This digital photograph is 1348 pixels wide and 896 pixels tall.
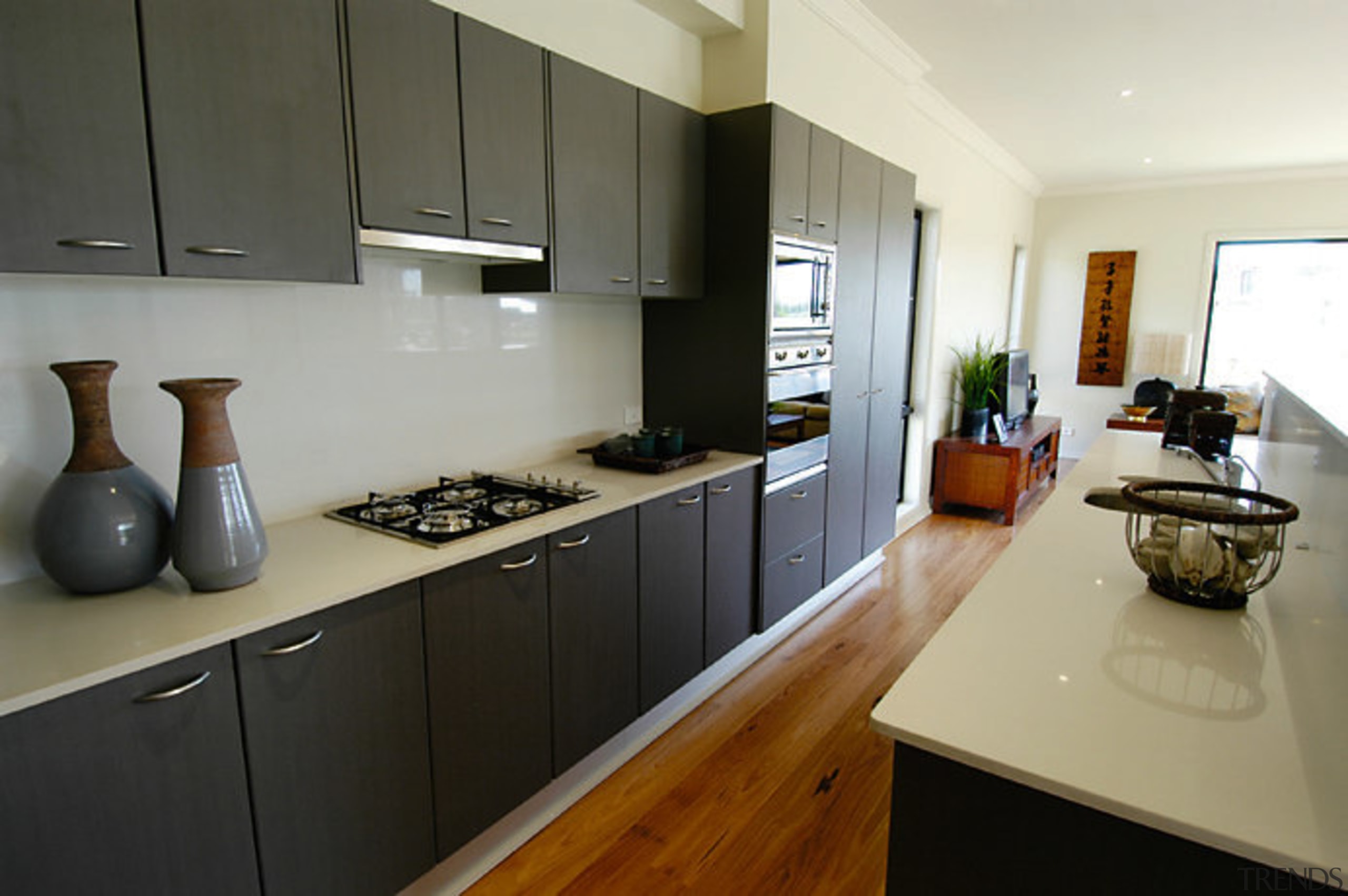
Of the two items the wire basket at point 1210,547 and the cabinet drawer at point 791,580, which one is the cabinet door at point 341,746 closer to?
the wire basket at point 1210,547

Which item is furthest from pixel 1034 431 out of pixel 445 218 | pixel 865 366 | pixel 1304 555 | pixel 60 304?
pixel 60 304

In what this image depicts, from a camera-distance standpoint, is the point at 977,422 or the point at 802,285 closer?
the point at 802,285

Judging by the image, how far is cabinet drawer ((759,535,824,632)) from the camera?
9.76 feet

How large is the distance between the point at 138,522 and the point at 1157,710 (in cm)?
180

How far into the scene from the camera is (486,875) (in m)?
1.90

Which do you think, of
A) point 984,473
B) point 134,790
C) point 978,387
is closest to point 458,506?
point 134,790

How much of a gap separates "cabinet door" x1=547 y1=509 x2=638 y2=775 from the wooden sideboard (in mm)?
3815

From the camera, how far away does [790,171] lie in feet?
9.06

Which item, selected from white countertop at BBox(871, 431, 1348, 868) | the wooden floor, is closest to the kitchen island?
white countertop at BBox(871, 431, 1348, 868)

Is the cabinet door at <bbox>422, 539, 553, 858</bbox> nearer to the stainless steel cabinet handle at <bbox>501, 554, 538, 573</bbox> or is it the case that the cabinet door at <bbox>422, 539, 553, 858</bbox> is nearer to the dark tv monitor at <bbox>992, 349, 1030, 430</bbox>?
the stainless steel cabinet handle at <bbox>501, 554, 538, 573</bbox>

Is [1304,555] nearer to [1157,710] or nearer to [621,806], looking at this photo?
[1157,710]

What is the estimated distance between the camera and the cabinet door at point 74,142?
1178 mm

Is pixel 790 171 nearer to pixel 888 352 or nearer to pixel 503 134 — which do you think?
pixel 503 134

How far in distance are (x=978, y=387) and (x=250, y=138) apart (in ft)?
16.3
